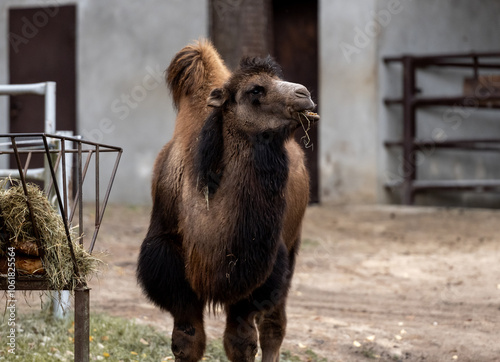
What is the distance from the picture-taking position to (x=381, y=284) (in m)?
8.40

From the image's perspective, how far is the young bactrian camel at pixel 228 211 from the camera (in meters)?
4.19

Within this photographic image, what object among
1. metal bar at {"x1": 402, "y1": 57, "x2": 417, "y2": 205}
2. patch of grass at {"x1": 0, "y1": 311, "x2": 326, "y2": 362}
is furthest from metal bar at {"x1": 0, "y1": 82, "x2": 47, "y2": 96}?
metal bar at {"x1": 402, "y1": 57, "x2": 417, "y2": 205}

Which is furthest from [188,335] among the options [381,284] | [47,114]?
[381,284]

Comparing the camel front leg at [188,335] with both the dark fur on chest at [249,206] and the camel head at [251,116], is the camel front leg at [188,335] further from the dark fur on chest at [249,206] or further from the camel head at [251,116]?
the camel head at [251,116]

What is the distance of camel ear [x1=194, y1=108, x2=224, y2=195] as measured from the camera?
433 cm

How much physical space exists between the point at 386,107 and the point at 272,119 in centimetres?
912

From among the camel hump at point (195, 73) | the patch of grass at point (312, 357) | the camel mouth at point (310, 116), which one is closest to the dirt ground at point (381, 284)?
the patch of grass at point (312, 357)

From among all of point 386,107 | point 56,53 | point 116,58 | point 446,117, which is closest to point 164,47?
point 116,58

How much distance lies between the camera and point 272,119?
4.36 metres

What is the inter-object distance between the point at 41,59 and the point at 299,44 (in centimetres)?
468

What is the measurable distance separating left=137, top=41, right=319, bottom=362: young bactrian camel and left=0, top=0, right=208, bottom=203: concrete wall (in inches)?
353

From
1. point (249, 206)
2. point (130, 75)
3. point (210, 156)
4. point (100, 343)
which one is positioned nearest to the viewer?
point (249, 206)

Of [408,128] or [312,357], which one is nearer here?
[312,357]

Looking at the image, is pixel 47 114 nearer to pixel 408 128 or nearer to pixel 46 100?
pixel 46 100
